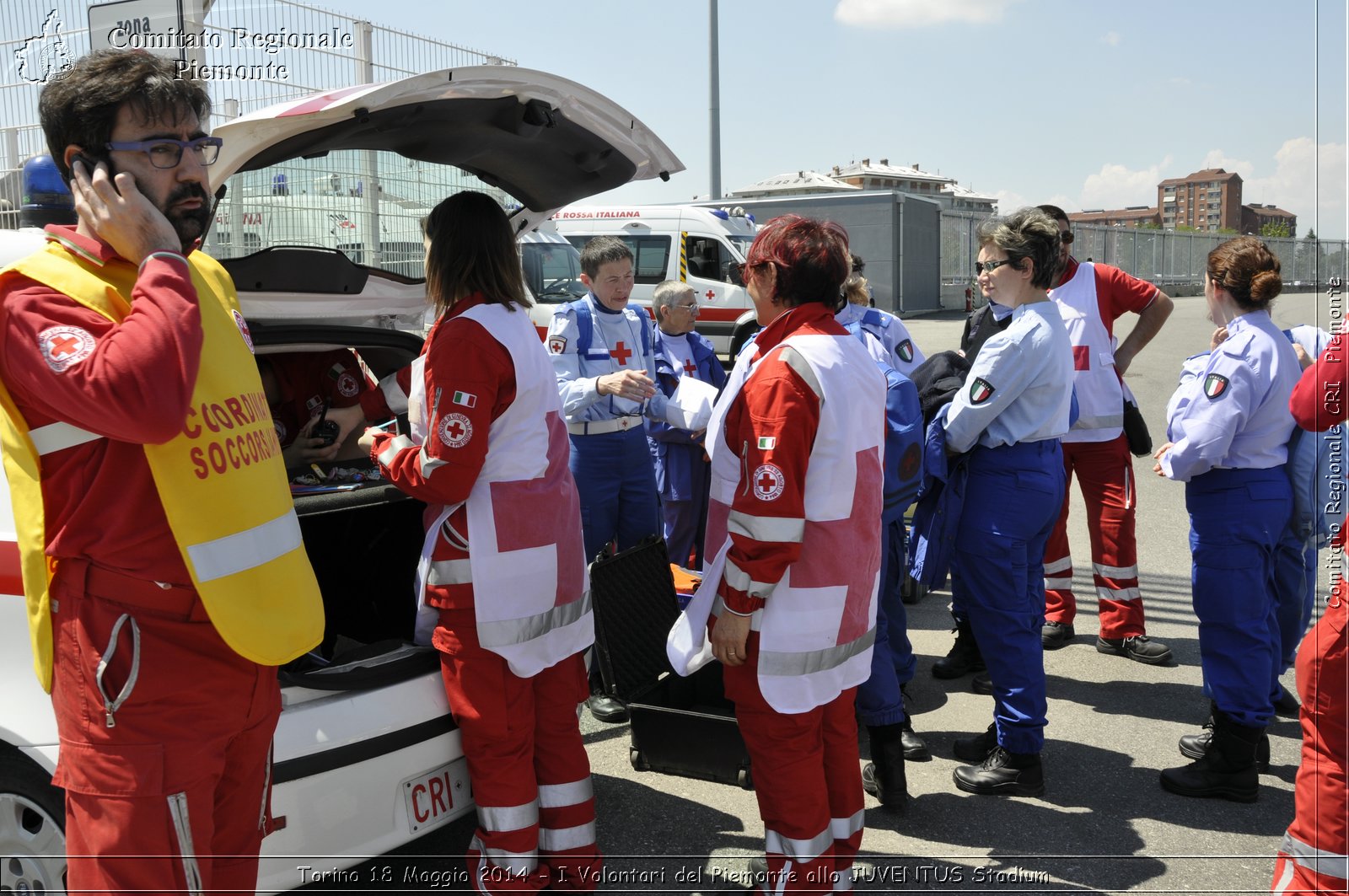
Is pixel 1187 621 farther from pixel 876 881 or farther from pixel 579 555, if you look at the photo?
pixel 579 555

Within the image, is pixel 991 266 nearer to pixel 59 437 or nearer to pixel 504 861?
pixel 504 861

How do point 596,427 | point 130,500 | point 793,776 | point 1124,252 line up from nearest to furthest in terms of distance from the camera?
point 130,500 → point 793,776 → point 596,427 → point 1124,252

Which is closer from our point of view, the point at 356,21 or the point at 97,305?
the point at 97,305

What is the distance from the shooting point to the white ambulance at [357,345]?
97.9 inches

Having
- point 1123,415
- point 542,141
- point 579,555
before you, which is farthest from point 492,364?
point 1123,415

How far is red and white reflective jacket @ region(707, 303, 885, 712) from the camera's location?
274 cm

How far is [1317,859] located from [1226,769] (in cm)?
132

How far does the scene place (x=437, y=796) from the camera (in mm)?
2912

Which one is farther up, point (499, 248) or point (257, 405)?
point (499, 248)

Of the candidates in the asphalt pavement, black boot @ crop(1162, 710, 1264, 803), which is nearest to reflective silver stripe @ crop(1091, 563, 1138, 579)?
the asphalt pavement

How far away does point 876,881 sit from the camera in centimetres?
327

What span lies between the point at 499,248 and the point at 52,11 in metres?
5.48

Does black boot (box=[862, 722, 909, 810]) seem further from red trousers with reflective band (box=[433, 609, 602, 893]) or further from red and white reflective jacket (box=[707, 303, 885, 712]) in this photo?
red trousers with reflective band (box=[433, 609, 602, 893])

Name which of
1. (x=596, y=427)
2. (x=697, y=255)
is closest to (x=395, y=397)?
(x=596, y=427)
